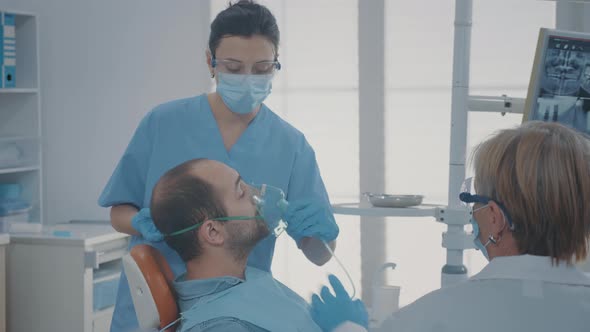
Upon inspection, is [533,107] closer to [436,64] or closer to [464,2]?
[464,2]

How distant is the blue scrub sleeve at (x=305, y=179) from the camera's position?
1.96 meters

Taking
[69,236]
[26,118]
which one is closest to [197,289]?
[69,236]

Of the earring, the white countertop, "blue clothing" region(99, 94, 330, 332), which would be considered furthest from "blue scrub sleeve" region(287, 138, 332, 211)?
the white countertop

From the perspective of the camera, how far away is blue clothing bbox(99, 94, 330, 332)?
6.31 feet

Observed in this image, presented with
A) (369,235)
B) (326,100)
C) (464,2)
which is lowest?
(369,235)

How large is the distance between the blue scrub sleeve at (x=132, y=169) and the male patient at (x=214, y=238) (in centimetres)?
36

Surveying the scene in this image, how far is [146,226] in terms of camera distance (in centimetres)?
167

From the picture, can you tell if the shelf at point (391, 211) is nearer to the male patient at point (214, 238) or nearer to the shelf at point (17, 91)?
the male patient at point (214, 238)

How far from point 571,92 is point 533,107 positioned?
4.7 inches

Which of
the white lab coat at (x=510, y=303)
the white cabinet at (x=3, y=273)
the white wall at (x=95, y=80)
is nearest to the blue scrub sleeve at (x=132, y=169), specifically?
the white lab coat at (x=510, y=303)

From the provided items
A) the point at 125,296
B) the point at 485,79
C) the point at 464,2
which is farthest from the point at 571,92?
the point at 485,79

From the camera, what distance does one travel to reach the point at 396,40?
3873 millimetres

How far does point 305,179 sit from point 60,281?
1.73 metres

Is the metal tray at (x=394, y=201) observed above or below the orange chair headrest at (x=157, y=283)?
→ above
